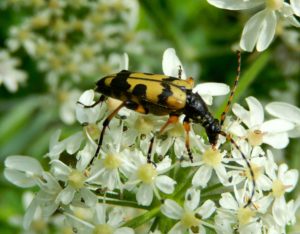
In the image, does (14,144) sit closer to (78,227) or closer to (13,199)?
(13,199)

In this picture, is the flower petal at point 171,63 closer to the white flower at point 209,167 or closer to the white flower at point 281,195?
the white flower at point 209,167

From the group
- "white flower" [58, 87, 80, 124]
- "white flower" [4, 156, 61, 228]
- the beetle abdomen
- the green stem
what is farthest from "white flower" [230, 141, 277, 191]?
"white flower" [58, 87, 80, 124]

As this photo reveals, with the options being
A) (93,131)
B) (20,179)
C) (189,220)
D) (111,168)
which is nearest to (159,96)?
(93,131)

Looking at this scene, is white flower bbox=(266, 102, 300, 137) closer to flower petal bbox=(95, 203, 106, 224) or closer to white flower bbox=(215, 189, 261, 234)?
white flower bbox=(215, 189, 261, 234)

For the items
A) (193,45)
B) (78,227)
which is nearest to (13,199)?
(193,45)

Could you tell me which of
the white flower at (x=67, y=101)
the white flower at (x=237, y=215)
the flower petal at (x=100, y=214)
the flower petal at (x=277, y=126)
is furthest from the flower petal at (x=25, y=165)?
the white flower at (x=67, y=101)
